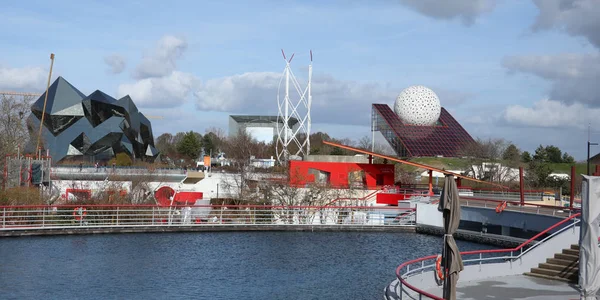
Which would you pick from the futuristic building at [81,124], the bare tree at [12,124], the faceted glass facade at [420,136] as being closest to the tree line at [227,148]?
the faceted glass facade at [420,136]

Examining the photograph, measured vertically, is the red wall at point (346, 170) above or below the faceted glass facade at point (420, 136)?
below

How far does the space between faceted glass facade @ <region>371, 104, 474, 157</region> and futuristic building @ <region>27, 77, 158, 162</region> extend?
33768mm

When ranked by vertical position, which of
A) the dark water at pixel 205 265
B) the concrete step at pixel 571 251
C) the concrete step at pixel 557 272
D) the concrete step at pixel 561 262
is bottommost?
the dark water at pixel 205 265

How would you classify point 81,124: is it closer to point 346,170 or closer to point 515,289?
point 346,170

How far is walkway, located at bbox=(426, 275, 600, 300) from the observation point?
16703 mm

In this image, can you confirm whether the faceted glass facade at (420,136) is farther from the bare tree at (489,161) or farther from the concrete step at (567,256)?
the concrete step at (567,256)

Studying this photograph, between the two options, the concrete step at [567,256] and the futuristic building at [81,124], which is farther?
the futuristic building at [81,124]

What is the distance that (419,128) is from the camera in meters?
88.1

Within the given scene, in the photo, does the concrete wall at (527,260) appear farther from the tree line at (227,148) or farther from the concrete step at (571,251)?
the tree line at (227,148)

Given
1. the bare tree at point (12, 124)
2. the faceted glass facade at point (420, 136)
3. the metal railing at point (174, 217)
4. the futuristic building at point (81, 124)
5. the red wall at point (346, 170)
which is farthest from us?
the faceted glass facade at point (420, 136)

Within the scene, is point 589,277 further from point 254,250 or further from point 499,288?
point 254,250

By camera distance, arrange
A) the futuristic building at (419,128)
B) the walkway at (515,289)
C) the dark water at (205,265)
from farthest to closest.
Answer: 1. the futuristic building at (419,128)
2. the dark water at (205,265)
3. the walkway at (515,289)

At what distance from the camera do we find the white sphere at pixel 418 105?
272ft

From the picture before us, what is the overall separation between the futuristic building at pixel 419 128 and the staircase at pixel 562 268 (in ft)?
205
